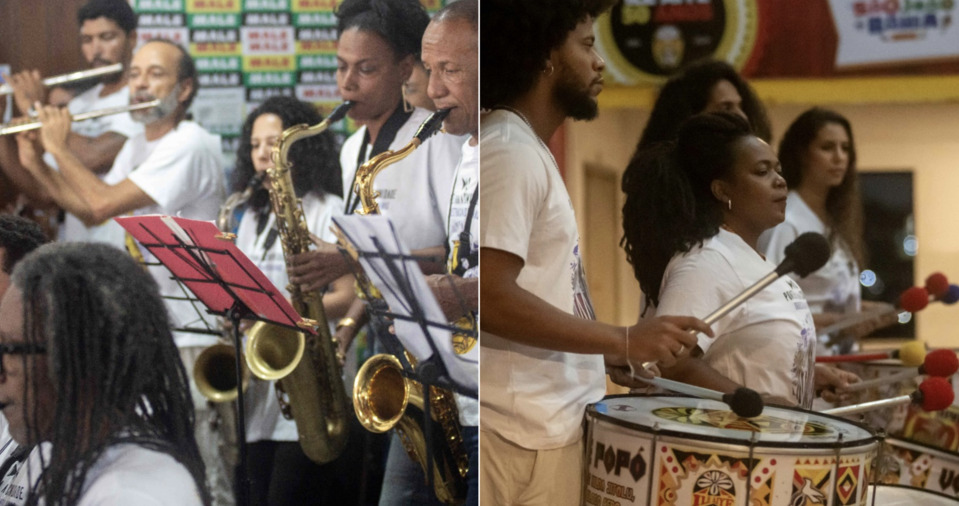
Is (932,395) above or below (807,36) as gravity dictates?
below

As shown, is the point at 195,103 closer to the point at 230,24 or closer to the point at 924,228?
the point at 230,24

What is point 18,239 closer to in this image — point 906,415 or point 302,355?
point 302,355

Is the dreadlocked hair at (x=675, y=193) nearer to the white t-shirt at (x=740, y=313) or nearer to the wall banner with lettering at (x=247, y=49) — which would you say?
the white t-shirt at (x=740, y=313)

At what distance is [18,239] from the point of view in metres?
1.75

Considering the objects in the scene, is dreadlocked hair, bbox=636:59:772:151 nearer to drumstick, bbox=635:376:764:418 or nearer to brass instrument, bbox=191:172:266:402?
drumstick, bbox=635:376:764:418

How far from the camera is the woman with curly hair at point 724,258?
201 cm

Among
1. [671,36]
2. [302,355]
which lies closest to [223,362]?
[302,355]

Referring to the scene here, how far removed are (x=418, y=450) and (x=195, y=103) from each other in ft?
2.60

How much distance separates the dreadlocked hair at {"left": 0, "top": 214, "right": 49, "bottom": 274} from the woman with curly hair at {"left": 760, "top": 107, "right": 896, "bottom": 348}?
1.60 metres

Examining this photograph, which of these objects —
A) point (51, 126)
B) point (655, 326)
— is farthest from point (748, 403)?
point (51, 126)

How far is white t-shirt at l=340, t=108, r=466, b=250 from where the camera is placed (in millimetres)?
1896

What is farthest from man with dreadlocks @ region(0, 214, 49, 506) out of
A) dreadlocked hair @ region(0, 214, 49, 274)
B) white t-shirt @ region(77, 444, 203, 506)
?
white t-shirt @ region(77, 444, 203, 506)

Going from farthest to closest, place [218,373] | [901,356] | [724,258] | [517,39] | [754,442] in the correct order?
1. [901,356]
2. [724,258]
3. [517,39]
4. [218,373]
5. [754,442]

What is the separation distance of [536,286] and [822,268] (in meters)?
0.86
